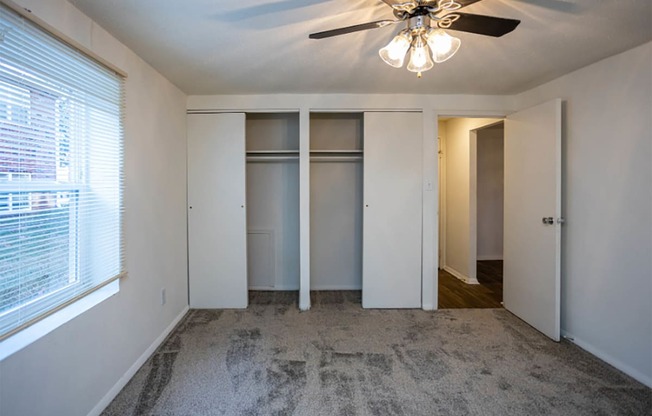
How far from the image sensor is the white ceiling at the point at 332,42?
1.60 meters

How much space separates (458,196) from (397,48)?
3244 mm

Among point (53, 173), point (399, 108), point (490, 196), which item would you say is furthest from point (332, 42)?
point (490, 196)

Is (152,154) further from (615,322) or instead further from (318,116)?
(615,322)

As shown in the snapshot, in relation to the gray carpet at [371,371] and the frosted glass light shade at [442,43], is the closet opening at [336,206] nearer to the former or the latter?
the gray carpet at [371,371]

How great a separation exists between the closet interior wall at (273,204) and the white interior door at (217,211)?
45 centimetres

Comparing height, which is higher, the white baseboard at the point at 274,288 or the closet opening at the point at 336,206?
the closet opening at the point at 336,206

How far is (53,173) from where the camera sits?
4.87 feet

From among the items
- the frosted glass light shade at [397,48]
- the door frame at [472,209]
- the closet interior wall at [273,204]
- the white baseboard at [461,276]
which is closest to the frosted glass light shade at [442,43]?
the frosted glass light shade at [397,48]

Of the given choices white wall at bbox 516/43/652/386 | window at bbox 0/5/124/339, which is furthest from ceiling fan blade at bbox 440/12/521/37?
window at bbox 0/5/124/339

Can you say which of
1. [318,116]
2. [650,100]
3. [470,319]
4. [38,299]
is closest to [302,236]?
[318,116]

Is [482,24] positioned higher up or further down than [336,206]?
higher up

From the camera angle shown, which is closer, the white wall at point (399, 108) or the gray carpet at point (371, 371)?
the gray carpet at point (371, 371)

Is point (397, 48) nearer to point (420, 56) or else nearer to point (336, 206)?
point (420, 56)

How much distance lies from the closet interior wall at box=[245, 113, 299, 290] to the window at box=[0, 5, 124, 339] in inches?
68.5
